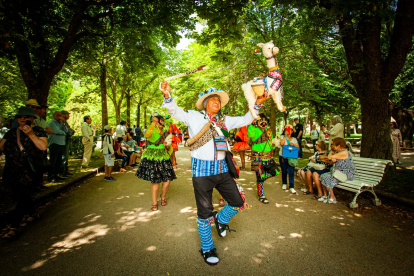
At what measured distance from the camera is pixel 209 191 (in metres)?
2.81

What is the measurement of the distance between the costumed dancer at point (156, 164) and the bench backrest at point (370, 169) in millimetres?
4474

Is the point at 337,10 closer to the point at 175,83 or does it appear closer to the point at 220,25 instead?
the point at 220,25

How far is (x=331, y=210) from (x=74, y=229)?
503 centimetres

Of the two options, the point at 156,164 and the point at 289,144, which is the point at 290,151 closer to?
the point at 289,144

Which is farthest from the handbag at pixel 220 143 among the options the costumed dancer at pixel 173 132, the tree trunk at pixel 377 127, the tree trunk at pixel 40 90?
the tree trunk at pixel 40 90

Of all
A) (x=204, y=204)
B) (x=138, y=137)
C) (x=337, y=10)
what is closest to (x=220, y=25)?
(x=337, y=10)

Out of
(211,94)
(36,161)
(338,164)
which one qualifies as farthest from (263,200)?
(36,161)

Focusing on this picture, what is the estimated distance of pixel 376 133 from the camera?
19.6 feet

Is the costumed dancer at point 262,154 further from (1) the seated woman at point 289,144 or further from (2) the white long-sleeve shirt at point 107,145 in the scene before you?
(2) the white long-sleeve shirt at point 107,145

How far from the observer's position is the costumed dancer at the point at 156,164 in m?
4.39

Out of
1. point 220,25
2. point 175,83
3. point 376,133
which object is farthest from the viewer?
point 175,83

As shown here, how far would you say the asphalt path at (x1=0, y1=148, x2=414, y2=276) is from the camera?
2512 mm

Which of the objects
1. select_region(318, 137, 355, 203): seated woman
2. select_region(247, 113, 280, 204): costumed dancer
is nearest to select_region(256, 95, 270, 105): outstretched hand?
select_region(247, 113, 280, 204): costumed dancer

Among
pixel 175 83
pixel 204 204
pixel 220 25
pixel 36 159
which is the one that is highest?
pixel 175 83
